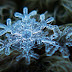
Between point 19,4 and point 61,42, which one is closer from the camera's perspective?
point 61,42

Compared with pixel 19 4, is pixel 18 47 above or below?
below

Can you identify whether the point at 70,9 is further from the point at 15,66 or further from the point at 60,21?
the point at 15,66

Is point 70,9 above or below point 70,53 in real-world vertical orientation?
above

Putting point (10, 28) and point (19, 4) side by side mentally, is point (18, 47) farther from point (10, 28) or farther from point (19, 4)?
point (19, 4)

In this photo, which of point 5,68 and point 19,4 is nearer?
point 5,68

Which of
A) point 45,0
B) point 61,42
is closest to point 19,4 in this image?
point 45,0

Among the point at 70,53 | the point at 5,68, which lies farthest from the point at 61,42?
the point at 5,68
